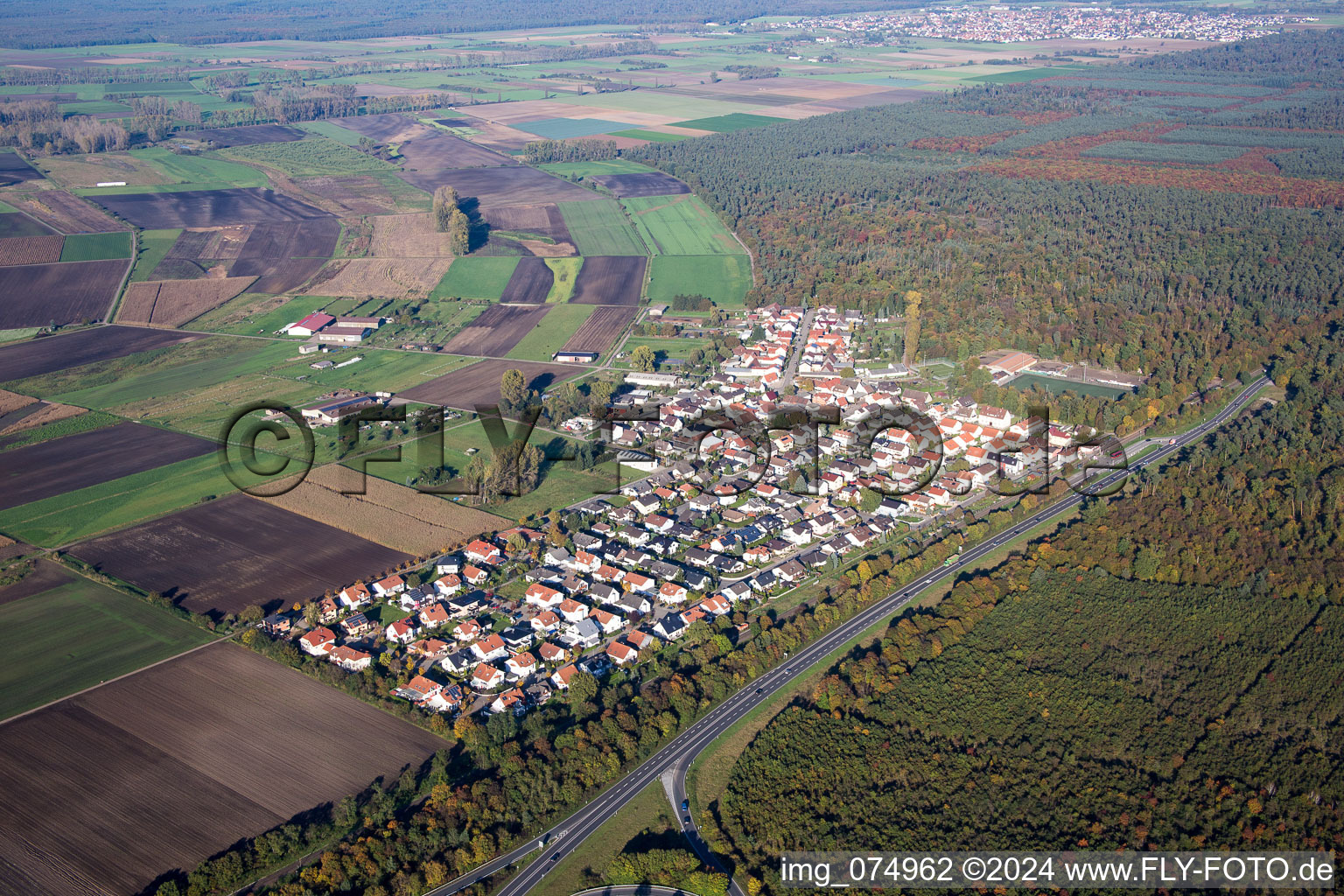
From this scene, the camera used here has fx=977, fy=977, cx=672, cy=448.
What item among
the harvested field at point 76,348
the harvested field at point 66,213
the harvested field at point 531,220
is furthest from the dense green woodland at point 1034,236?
the harvested field at point 66,213

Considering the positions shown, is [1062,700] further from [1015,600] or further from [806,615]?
[806,615]

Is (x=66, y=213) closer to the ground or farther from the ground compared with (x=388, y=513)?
farther from the ground

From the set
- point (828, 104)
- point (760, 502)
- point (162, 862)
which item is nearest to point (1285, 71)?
point (828, 104)

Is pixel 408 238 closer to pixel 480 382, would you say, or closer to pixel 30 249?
pixel 30 249

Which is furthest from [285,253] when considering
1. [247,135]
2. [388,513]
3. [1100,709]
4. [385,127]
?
[1100,709]

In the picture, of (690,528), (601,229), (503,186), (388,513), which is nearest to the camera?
(690,528)

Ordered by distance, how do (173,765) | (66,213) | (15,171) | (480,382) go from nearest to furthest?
(173,765), (480,382), (66,213), (15,171)

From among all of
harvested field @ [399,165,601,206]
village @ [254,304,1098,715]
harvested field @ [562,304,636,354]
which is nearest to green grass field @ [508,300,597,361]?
harvested field @ [562,304,636,354]
